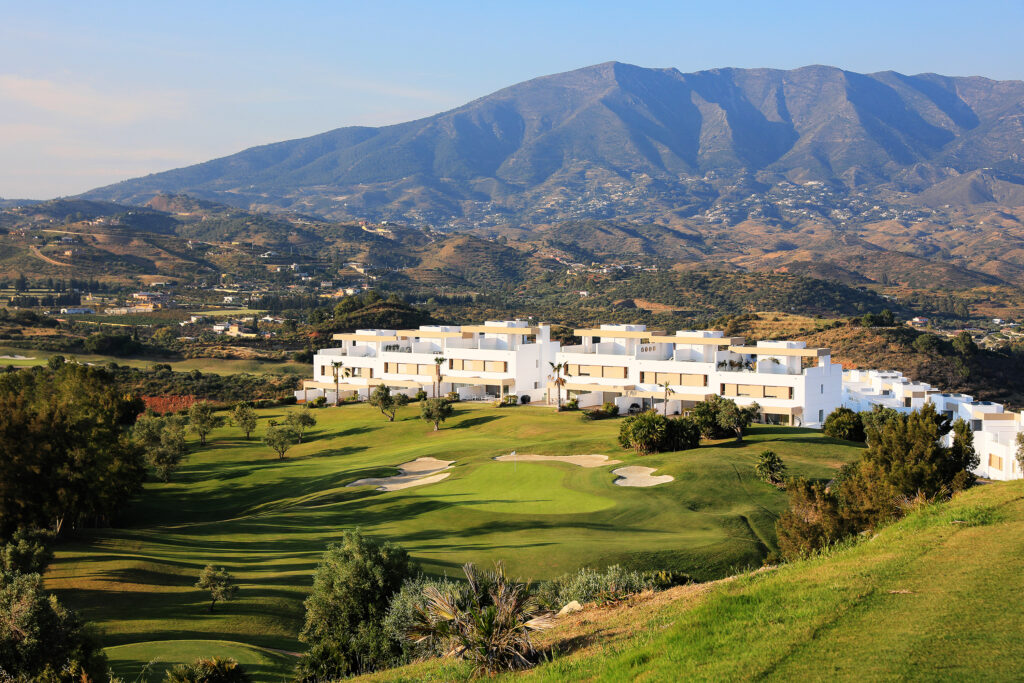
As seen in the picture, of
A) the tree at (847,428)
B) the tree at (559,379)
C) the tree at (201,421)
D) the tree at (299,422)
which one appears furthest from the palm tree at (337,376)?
the tree at (847,428)

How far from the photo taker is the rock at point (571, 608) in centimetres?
1709

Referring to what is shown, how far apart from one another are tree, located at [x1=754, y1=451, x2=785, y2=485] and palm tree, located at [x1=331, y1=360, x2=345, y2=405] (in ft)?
169

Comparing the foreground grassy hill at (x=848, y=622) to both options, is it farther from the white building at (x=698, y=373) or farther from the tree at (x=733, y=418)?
the white building at (x=698, y=373)

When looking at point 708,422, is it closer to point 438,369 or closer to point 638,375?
point 638,375

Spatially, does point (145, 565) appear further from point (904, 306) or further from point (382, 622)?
point (904, 306)

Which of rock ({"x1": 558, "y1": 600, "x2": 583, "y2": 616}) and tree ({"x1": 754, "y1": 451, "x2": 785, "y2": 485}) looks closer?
rock ({"x1": 558, "y1": 600, "x2": 583, "y2": 616})

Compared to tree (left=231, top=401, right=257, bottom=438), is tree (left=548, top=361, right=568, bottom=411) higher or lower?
higher

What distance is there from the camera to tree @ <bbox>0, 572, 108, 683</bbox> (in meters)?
15.9

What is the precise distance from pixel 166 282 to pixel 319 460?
409ft

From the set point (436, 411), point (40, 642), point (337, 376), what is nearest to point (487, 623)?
point (40, 642)

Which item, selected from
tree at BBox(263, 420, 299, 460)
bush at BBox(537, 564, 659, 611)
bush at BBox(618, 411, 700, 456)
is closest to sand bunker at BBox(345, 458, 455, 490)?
bush at BBox(618, 411, 700, 456)

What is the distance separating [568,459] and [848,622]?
36.7 meters

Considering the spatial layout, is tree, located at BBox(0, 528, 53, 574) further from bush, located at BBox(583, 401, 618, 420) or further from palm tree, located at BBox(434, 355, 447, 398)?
palm tree, located at BBox(434, 355, 447, 398)

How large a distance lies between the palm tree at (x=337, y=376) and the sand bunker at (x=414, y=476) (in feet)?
114
